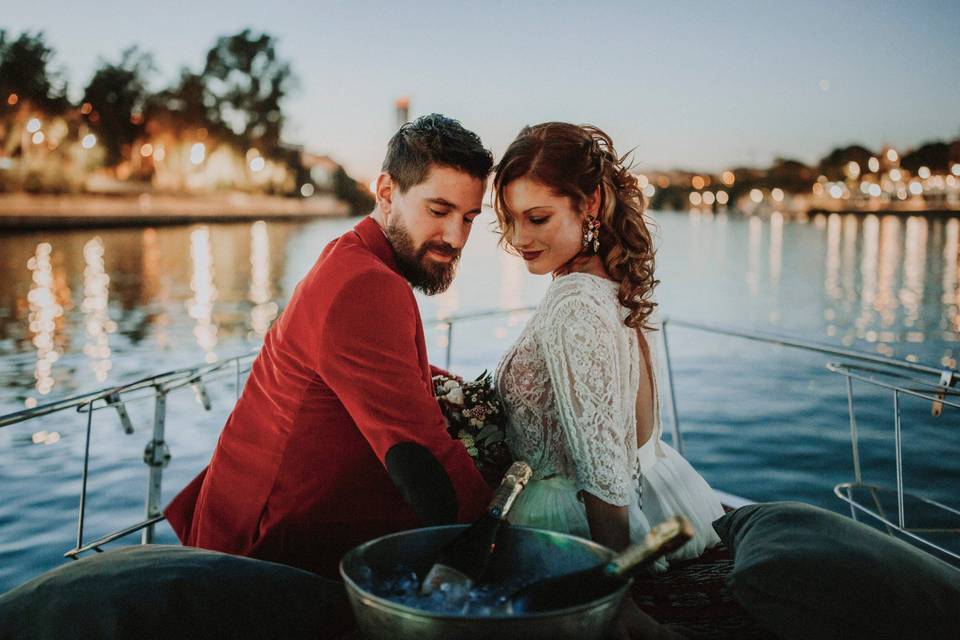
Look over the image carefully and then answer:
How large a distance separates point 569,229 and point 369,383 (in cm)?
106

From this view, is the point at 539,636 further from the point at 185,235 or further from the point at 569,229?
the point at 185,235

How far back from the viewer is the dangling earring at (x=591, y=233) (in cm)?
314

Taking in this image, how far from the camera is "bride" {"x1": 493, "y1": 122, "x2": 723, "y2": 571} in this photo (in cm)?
279

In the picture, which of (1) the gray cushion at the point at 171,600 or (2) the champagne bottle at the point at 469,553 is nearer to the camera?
(2) the champagne bottle at the point at 469,553

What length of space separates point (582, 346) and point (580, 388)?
0.14 metres

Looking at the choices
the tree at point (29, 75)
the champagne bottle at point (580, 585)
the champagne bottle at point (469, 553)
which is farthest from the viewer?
the tree at point (29, 75)

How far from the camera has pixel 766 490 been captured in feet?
38.3

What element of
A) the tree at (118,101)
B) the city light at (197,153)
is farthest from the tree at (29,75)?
the city light at (197,153)

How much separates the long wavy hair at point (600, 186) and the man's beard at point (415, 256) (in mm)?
293

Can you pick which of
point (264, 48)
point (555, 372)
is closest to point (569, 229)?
point (555, 372)

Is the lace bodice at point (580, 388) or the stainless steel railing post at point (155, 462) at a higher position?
the lace bodice at point (580, 388)

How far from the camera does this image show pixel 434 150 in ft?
9.39

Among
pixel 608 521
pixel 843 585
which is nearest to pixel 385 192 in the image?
pixel 608 521

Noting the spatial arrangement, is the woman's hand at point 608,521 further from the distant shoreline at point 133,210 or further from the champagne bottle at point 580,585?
the distant shoreline at point 133,210
